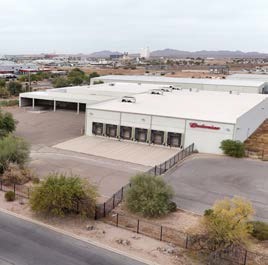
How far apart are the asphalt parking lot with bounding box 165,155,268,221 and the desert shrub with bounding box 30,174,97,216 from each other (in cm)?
681

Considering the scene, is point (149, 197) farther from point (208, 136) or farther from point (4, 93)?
point (4, 93)

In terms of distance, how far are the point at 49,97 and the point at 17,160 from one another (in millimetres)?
36649

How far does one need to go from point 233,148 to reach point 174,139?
671 centimetres

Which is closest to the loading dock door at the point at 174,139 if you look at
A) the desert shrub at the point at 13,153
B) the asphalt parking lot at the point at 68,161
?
the asphalt parking lot at the point at 68,161

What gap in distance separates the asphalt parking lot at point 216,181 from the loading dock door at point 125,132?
900cm

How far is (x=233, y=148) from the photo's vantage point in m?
37.5

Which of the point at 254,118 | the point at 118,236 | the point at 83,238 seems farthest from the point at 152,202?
the point at 254,118

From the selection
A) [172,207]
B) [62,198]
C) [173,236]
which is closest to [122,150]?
[172,207]

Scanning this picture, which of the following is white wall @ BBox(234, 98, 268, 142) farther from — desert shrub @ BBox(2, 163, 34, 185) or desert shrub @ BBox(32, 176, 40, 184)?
desert shrub @ BBox(2, 163, 34, 185)

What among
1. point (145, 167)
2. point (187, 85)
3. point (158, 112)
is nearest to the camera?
point (145, 167)

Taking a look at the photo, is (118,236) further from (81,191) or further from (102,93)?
(102,93)

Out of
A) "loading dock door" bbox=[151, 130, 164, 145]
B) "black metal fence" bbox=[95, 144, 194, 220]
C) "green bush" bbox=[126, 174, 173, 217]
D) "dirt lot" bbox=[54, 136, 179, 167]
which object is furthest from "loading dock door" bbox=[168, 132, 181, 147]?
"green bush" bbox=[126, 174, 173, 217]

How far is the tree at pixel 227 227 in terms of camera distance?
17797 mm

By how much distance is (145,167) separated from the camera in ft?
111
